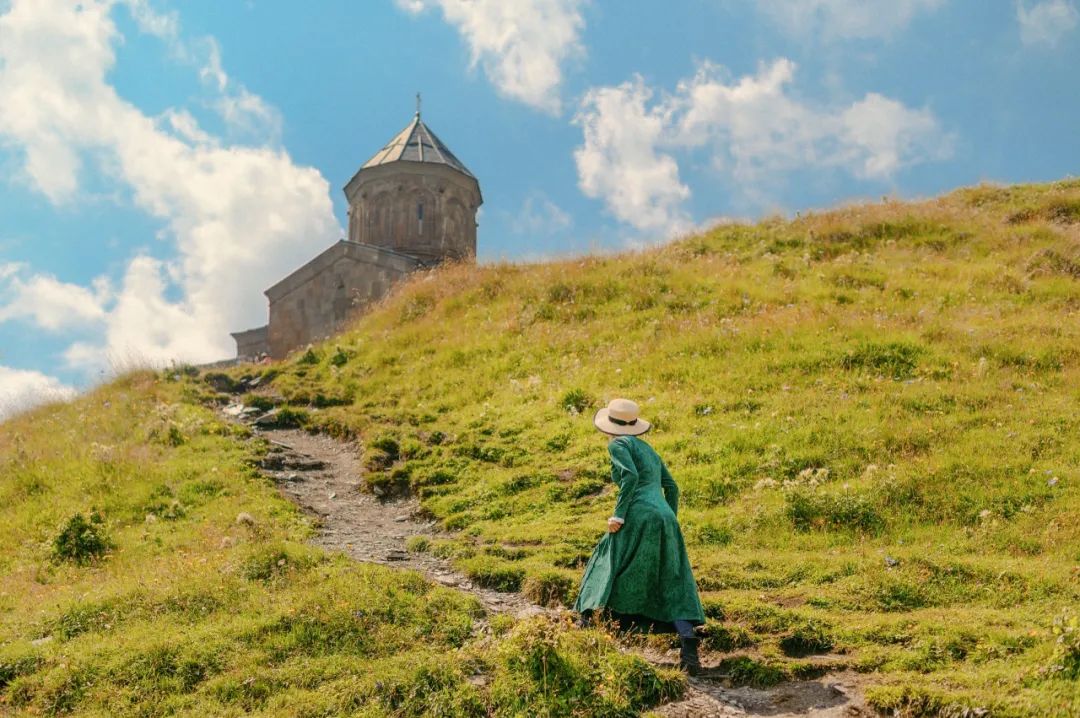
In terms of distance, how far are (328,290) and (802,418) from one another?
870 inches

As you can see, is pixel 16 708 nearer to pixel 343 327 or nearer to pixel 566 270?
pixel 566 270

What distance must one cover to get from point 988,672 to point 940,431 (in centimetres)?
655


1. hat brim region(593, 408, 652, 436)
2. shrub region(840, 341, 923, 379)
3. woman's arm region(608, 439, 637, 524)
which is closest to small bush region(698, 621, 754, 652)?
woman's arm region(608, 439, 637, 524)

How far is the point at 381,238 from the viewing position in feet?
119

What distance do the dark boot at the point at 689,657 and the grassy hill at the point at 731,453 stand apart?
0.35 metres

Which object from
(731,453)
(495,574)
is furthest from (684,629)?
(731,453)

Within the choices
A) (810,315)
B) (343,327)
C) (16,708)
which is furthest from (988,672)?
(343,327)

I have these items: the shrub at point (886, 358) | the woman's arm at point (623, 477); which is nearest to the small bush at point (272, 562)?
the woman's arm at point (623, 477)

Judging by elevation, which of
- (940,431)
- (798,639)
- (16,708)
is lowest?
(16,708)

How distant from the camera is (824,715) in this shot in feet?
22.6

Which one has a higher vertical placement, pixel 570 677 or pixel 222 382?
pixel 222 382

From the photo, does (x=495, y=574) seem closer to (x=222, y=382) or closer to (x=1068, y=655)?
(x=1068, y=655)

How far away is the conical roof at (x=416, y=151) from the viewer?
121 ft

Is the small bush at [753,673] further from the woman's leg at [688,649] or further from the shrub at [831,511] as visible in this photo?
the shrub at [831,511]
